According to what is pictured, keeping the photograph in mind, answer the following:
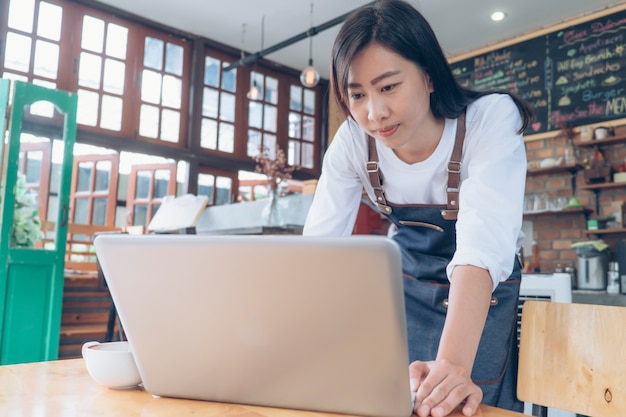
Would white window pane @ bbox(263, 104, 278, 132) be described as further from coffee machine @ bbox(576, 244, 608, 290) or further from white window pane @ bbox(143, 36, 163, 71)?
coffee machine @ bbox(576, 244, 608, 290)

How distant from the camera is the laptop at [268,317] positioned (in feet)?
1.71

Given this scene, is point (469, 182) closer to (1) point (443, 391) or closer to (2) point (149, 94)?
(1) point (443, 391)

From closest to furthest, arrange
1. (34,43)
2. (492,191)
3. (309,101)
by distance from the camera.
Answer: (492,191)
(34,43)
(309,101)

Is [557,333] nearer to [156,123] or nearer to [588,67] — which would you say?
[588,67]

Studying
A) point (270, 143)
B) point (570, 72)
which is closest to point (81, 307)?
point (270, 143)

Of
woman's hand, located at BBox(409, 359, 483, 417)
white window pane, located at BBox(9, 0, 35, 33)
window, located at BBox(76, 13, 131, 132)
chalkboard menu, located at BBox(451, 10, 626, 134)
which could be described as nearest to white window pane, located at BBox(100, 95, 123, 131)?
window, located at BBox(76, 13, 131, 132)

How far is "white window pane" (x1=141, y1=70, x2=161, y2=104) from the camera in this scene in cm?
531

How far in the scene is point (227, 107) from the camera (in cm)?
588

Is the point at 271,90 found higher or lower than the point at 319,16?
lower

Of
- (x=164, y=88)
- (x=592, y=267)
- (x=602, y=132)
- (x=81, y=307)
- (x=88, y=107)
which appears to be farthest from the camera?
(x=164, y=88)

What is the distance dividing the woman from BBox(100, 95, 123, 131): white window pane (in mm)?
4358

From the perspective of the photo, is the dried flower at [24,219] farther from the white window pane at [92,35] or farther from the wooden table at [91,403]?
the wooden table at [91,403]

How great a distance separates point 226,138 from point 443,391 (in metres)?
5.41

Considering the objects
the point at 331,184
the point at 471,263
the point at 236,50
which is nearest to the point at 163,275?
the point at 471,263
